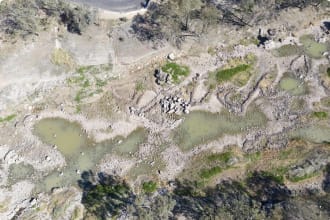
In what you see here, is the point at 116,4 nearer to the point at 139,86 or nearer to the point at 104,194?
the point at 139,86

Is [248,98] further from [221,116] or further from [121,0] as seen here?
[121,0]

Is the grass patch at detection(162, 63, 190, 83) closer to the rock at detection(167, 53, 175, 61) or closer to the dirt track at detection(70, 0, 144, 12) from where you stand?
the rock at detection(167, 53, 175, 61)

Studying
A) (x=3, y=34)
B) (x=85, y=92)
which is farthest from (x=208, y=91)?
(x=3, y=34)

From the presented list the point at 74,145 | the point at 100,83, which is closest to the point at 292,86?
the point at 100,83

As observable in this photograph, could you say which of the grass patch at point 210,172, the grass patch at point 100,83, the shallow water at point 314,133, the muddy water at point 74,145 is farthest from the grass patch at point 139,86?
the shallow water at point 314,133

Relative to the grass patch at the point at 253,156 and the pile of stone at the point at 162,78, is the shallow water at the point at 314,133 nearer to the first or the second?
the grass patch at the point at 253,156

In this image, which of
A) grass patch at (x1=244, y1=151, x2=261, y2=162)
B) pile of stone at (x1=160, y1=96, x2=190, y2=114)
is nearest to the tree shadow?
pile of stone at (x1=160, y1=96, x2=190, y2=114)

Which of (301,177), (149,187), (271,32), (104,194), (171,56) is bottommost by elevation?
(104,194)
